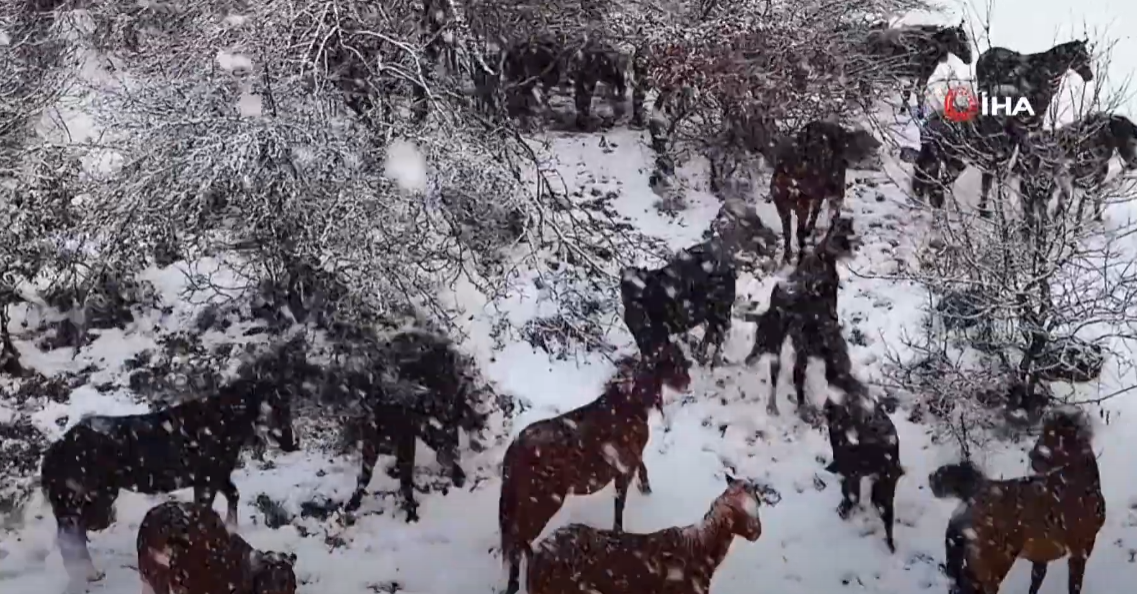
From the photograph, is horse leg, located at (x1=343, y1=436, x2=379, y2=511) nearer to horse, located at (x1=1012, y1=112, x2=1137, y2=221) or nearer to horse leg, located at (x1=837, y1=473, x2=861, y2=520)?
horse leg, located at (x1=837, y1=473, x2=861, y2=520)

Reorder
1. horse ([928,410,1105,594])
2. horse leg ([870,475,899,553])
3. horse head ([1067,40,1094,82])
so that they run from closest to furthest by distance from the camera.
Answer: horse ([928,410,1105,594]), horse leg ([870,475,899,553]), horse head ([1067,40,1094,82])

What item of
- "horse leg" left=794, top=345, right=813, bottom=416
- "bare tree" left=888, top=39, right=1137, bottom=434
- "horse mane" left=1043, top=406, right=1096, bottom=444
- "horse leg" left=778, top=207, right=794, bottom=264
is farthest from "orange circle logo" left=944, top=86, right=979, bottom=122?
"horse mane" left=1043, top=406, right=1096, bottom=444

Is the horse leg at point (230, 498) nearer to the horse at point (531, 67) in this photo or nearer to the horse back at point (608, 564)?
the horse back at point (608, 564)

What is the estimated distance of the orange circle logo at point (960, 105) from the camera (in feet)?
29.1

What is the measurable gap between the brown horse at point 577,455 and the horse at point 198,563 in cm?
125

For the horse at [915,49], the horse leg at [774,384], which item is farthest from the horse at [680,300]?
the horse at [915,49]

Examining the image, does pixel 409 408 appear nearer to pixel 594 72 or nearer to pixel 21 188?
pixel 21 188

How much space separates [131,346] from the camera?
8.22 meters

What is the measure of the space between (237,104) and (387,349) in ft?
7.36

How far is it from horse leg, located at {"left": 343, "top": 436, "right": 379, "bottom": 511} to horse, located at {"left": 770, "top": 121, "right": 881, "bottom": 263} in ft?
14.1

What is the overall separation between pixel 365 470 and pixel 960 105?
636 cm

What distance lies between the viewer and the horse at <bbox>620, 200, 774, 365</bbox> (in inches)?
300

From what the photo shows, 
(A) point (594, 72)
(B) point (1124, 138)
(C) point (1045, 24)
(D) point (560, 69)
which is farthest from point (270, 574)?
(C) point (1045, 24)

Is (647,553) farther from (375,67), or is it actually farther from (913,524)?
(375,67)
